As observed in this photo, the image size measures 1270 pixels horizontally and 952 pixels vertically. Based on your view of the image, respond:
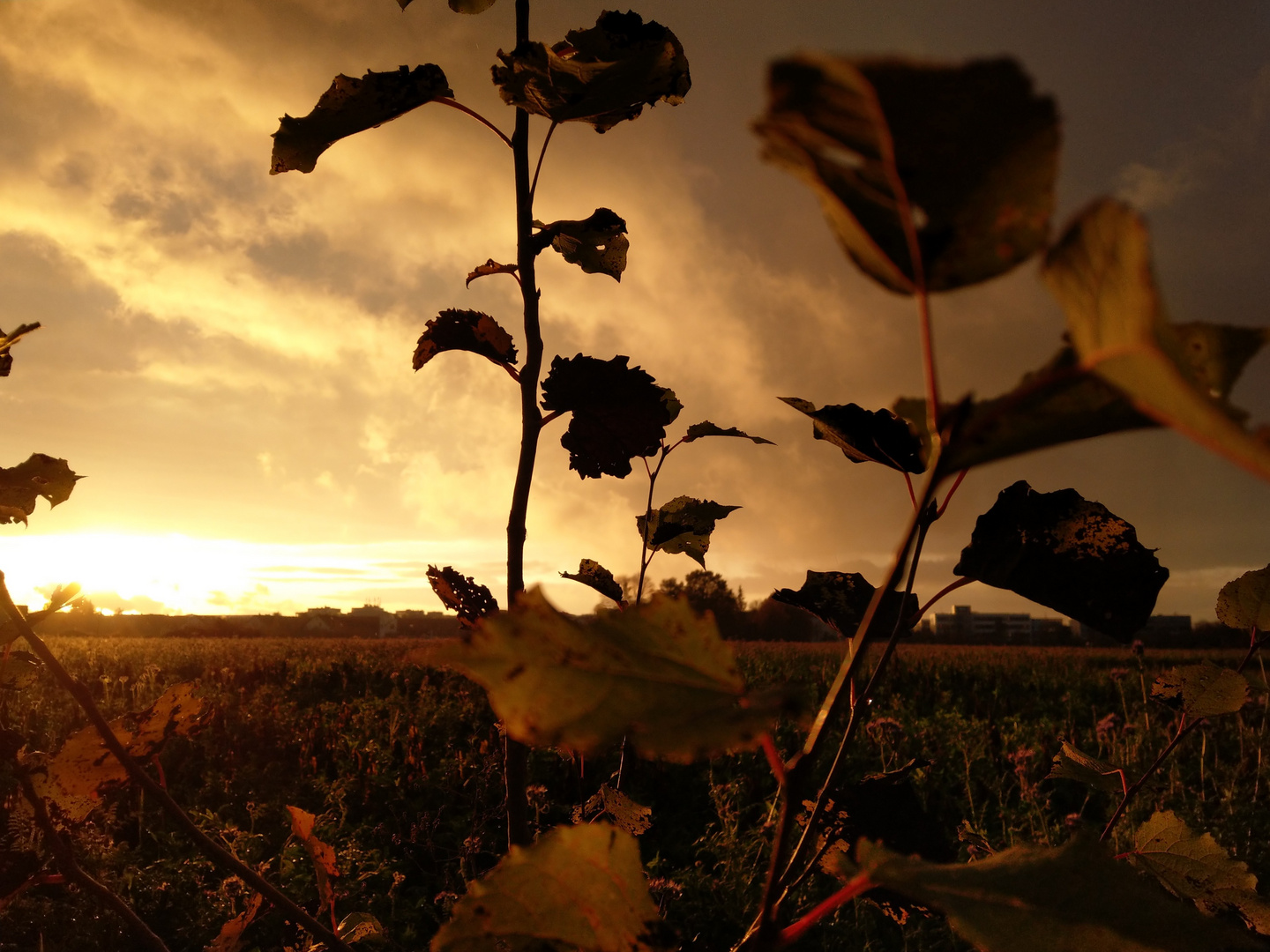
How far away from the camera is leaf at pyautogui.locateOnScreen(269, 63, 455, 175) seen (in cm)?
100

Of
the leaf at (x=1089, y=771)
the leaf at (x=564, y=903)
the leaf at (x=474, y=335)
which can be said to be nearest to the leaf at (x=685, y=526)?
the leaf at (x=474, y=335)

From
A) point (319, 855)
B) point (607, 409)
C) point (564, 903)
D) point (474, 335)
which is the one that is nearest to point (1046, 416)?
point (564, 903)

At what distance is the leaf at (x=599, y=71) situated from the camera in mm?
900

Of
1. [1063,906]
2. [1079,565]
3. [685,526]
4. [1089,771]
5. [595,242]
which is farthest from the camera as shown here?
[685,526]

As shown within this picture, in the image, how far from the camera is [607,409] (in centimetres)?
102

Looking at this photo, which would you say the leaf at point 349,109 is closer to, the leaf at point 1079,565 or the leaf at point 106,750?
the leaf at point 106,750

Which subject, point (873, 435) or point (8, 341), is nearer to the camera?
point (873, 435)

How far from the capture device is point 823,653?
20750 mm

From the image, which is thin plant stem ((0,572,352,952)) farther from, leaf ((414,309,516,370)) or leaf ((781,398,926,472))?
leaf ((781,398,926,472))

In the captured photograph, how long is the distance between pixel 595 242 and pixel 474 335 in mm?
259

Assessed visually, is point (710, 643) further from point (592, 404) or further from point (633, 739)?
point (592, 404)

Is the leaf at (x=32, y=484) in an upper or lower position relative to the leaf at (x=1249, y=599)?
upper

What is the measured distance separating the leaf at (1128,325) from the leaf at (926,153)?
0.09ft

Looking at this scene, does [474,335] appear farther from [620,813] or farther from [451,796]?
[451,796]
